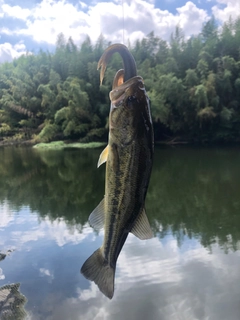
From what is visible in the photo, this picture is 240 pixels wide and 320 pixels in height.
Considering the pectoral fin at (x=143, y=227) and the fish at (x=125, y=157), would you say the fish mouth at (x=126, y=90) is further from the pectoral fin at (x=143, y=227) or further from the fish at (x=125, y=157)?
the pectoral fin at (x=143, y=227)

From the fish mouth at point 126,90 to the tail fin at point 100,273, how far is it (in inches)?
20.5

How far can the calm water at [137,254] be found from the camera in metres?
5.31

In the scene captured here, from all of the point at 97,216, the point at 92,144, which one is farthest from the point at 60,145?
the point at 97,216

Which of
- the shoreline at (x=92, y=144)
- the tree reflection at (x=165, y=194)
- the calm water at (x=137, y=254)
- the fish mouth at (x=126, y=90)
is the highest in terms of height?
the fish mouth at (x=126, y=90)

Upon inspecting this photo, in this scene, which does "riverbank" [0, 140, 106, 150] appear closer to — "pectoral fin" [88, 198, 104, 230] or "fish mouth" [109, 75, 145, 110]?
"pectoral fin" [88, 198, 104, 230]

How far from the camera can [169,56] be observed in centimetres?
3444

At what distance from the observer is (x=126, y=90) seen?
98 cm

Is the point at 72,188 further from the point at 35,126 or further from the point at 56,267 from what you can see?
the point at 35,126

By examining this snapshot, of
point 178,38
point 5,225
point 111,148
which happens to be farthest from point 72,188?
point 178,38

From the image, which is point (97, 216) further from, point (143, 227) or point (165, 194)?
point (165, 194)

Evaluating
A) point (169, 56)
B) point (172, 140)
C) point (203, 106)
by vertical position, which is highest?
point (169, 56)

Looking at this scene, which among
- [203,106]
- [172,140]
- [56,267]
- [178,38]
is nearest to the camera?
[56,267]

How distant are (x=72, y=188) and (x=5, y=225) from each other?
4926 millimetres

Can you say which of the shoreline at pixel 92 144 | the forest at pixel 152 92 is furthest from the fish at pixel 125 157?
the shoreline at pixel 92 144
